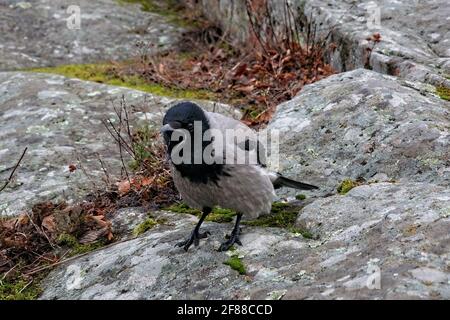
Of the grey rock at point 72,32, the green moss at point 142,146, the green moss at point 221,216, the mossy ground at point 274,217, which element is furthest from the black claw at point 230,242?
the grey rock at point 72,32

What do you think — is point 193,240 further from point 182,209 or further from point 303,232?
point 182,209

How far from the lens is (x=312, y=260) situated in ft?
10.8

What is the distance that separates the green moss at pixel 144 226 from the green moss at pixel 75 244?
0.27m

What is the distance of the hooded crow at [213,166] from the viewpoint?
3.73 meters

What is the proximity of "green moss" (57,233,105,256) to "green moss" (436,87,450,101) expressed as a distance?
3117 millimetres

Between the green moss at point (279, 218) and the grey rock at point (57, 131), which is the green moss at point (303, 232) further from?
the grey rock at point (57, 131)

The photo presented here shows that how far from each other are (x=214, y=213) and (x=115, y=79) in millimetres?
3586

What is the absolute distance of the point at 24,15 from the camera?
9.40 m

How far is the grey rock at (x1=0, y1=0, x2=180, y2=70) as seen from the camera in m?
8.59

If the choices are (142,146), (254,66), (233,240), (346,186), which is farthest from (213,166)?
(254,66)

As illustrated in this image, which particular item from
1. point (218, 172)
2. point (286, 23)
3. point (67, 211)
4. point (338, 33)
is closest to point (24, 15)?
point (286, 23)
